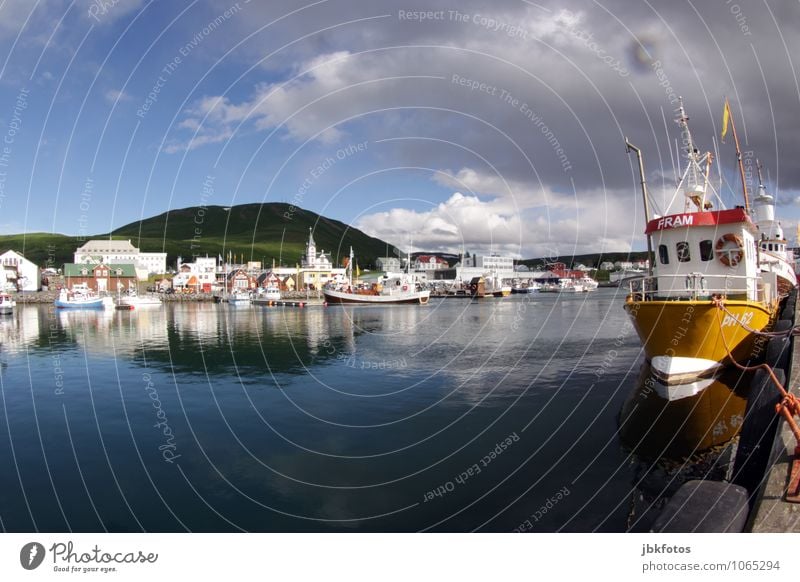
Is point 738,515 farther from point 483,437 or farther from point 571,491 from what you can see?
point 483,437

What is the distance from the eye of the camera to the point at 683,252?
21.0 m

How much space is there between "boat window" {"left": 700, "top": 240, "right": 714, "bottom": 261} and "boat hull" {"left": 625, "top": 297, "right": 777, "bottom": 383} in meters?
2.69

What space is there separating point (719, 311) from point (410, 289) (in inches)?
3704

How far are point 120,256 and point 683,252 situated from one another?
181m

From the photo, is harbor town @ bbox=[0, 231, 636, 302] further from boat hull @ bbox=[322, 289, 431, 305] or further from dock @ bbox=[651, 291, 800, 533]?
dock @ bbox=[651, 291, 800, 533]

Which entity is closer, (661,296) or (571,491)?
(571,491)

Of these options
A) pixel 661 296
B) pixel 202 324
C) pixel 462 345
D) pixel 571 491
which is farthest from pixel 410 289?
pixel 571 491

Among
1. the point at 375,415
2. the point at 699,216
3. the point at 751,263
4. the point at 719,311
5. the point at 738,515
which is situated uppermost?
the point at 699,216

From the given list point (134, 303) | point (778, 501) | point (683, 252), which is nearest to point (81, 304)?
point (134, 303)

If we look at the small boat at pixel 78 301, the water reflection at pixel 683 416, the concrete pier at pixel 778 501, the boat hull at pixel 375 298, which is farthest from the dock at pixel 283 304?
the concrete pier at pixel 778 501

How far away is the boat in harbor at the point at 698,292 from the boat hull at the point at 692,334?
3cm

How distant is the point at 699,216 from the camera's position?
20500 millimetres

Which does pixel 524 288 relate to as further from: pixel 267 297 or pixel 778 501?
pixel 778 501
